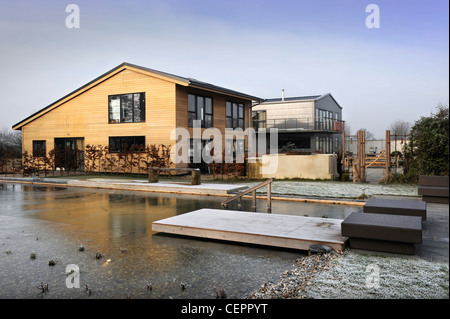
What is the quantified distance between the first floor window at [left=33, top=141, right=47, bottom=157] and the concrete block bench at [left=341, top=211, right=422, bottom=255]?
25.8 m

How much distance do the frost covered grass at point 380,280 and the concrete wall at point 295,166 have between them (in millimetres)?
12748

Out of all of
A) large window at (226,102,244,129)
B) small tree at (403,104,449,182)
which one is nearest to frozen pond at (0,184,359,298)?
small tree at (403,104,449,182)

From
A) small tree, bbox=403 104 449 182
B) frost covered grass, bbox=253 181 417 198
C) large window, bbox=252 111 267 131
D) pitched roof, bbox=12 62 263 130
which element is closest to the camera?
frost covered grass, bbox=253 181 417 198

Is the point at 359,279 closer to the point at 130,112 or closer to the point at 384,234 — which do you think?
the point at 384,234

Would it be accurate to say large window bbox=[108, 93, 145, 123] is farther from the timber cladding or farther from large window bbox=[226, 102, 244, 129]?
large window bbox=[226, 102, 244, 129]

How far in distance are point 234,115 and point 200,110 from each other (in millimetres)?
4192

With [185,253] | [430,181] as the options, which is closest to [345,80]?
[430,181]

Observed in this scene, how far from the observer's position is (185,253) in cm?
597

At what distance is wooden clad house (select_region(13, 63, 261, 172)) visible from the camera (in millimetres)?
21375

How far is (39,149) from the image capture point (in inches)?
1073

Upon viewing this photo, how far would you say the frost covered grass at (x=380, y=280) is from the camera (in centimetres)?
396

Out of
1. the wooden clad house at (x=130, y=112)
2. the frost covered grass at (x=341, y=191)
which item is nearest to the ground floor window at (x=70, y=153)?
the wooden clad house at (x=130, y=112)
